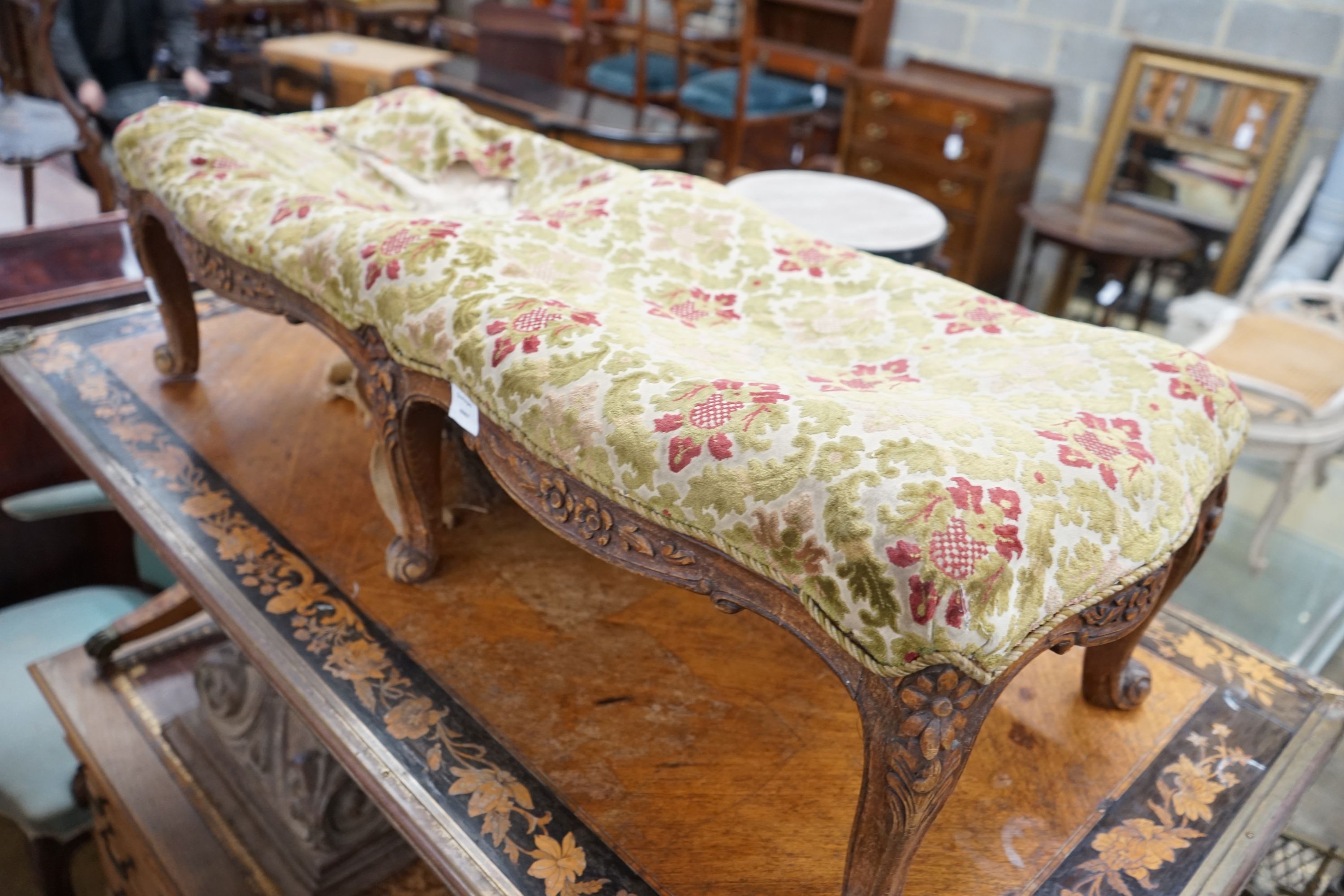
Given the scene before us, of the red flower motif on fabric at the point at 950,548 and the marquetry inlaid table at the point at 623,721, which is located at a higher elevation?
the red flower motif on fabric at the point at 950,548

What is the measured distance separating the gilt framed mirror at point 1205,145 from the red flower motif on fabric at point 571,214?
287 cm

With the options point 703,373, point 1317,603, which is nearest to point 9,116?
point 703,373

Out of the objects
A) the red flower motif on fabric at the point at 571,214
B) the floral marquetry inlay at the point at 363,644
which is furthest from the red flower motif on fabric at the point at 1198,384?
the red flower motif on fabric at the point at 571,214

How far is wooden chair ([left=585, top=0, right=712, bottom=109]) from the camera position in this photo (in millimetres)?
4219

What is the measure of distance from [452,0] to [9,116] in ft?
11.7

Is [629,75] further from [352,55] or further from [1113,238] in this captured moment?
[1113,238]

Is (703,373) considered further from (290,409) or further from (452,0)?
(452,0)

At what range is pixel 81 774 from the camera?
185 centimetres

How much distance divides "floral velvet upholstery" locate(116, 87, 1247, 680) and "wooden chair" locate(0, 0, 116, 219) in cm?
192

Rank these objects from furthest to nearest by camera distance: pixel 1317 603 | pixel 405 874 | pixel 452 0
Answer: pixel 452 0 < pixel 1317 603 < pixel 405 874

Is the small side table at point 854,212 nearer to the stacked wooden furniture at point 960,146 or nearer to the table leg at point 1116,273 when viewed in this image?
the table leg at point 1116,273

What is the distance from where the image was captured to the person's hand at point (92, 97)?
3.41 meters

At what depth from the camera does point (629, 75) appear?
4.46 metres

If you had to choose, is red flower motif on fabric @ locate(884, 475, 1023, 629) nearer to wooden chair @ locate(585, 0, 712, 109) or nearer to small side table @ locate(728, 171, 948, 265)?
small side table @ locate(728, 171, 948, 265)
